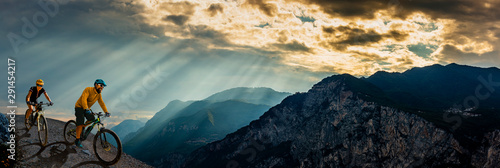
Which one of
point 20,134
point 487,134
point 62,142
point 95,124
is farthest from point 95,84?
point 487,134

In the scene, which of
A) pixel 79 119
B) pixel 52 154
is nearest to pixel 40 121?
pixel 52 154

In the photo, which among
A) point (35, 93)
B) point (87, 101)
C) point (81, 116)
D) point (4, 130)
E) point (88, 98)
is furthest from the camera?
point (35, 93)

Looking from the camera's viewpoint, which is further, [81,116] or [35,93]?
[35,93]

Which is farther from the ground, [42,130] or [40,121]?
[40,121]

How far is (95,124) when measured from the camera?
860 inches

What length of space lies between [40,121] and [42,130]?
46.0 inches

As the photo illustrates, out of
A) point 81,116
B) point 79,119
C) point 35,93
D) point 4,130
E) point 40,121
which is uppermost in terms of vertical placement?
point 35,93

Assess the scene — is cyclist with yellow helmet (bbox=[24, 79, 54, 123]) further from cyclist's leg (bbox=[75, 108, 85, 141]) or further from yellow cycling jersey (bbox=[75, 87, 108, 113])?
yellow cycling jersey (bbox=[75, 87, 108, 113])

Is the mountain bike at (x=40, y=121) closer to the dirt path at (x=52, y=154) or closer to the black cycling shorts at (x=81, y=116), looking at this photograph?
the dirt path at (x=52, y=154)

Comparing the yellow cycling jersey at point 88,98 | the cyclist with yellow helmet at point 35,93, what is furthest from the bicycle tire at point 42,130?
the yellow cycling jersey at point 88,98

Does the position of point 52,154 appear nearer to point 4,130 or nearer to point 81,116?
point 81,116

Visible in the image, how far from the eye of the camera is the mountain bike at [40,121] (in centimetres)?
2591

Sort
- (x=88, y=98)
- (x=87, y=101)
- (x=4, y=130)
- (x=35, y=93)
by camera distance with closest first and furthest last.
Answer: (x=88, y=98)
(x=87, y=101)
(x=4, y=130)
(x=35, y=93)

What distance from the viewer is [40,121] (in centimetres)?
2777
